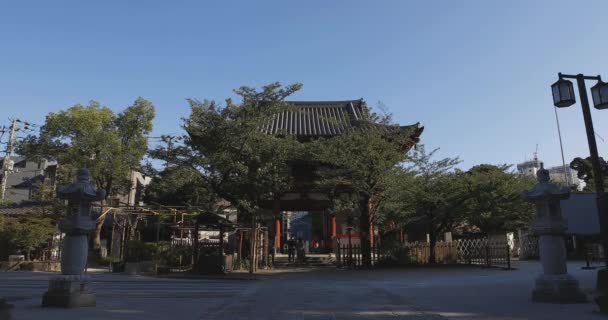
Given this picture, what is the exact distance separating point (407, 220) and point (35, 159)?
66.3ft

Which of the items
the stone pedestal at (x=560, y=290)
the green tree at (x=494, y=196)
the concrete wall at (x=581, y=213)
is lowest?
the stone pedestal at (x=560, y=290)

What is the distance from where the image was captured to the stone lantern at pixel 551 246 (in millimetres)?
8602

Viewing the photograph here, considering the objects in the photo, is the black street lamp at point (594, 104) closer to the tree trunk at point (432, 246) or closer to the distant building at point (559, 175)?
the tree trunk at point (432, 246)

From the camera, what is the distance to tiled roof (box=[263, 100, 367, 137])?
24741 mm

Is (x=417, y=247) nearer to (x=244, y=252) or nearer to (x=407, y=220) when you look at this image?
(x=407, y=220)

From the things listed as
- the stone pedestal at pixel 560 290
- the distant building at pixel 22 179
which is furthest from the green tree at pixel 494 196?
the distant building at pixel 22 179

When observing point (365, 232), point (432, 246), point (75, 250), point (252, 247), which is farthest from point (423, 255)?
point (75, 250)

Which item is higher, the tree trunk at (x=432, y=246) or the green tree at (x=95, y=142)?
the green tree at (x=95, y=142)

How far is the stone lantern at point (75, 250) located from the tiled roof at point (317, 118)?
13.4m

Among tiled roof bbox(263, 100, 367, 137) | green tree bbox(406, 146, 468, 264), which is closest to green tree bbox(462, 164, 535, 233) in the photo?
green tree bbox(406, 146, 468, 264)

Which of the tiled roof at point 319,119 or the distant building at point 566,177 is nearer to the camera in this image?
the tiled roof at point 319,119

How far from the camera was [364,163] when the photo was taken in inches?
727

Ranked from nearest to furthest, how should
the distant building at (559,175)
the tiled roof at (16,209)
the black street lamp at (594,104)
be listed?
the black street lamp at (594,104) < the tiled roof at (16,209) < the distant building at (559,175)

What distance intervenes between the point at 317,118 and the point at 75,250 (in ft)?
66.1
